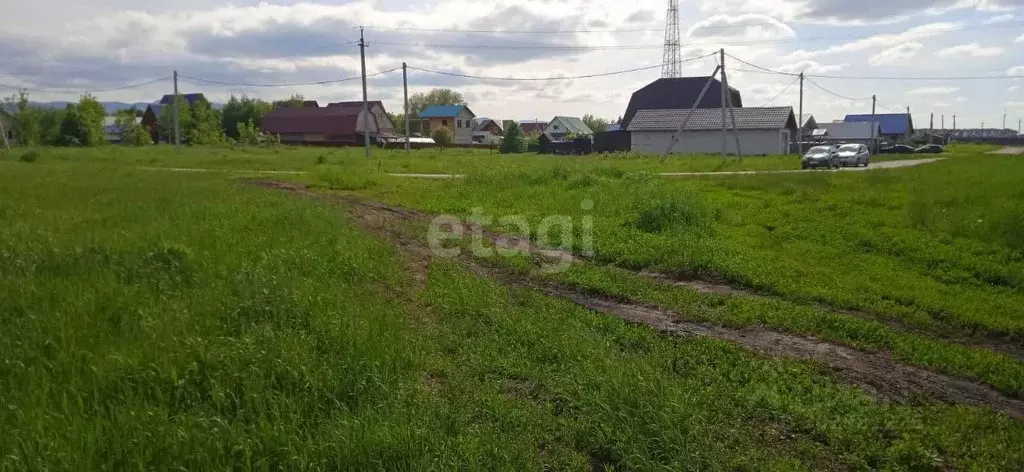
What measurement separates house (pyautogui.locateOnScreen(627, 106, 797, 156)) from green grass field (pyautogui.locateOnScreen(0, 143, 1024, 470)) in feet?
112

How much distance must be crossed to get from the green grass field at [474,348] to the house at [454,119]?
242 feet

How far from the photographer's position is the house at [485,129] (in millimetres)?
90312

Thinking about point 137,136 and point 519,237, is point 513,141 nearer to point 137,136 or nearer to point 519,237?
point 137,136

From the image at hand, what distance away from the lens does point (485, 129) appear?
9469 centimetres

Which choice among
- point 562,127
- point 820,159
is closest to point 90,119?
point 562,127

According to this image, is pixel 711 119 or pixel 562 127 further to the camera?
pixel 562 127

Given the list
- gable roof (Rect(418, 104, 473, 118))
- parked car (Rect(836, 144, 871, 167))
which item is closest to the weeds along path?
parked car (Rect(836, 144, 871, 167))

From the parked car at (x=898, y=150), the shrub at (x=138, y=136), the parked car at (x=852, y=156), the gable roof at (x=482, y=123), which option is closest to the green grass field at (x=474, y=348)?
the parked car at (x=852, y=156)

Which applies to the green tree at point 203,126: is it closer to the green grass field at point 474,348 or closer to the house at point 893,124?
the green grass field at point 474,348

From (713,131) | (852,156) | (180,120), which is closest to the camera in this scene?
(852,156)

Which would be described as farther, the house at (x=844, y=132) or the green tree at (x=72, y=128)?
the house at (x=844, y=132)

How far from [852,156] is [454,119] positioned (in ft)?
190

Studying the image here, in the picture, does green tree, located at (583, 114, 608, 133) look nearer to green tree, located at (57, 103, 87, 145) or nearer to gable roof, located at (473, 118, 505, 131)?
gable roof, located at (473, 118, 505, 131)

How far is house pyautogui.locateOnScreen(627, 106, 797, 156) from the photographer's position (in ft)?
146
